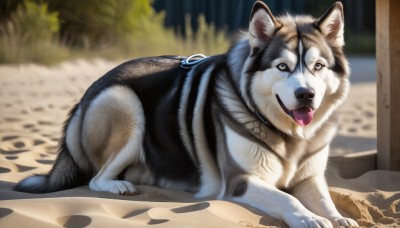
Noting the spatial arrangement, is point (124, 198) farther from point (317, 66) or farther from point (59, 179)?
point (317, 66)

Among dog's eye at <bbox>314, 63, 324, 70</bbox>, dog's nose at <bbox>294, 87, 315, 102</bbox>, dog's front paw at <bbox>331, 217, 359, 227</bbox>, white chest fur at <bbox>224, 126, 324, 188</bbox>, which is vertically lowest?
dog's front paw at <bbox>331, 217, 359, 227</bbox>

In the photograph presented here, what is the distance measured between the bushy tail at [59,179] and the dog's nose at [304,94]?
1.66 m

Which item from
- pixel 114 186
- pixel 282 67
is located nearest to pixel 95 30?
pixel 114 186

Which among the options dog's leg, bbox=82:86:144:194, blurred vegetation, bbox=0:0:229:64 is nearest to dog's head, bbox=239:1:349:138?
dog's leg, bbox=82:86:144:194

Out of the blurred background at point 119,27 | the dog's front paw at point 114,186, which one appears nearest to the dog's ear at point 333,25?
the dog's front paw at point 114,186

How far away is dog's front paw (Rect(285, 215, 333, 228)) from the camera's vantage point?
11.5 ft

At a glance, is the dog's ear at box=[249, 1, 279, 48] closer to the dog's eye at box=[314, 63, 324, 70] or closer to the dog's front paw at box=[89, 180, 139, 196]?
the dog's eye at box=[314, 63, 324, 70]

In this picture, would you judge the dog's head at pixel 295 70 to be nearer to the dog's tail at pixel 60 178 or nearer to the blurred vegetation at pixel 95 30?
the dog's tail at pixel 60 178

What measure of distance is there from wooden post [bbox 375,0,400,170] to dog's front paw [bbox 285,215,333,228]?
5.29 ft

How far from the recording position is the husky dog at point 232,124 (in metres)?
3.86

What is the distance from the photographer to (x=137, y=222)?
10.9 ft

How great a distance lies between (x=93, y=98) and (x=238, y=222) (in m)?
1.56

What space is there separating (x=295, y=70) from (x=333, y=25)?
0.47 metres

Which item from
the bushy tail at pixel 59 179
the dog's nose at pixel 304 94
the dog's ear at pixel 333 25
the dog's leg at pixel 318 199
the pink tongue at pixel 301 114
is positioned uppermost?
the dog's ear at pixel 333 25
